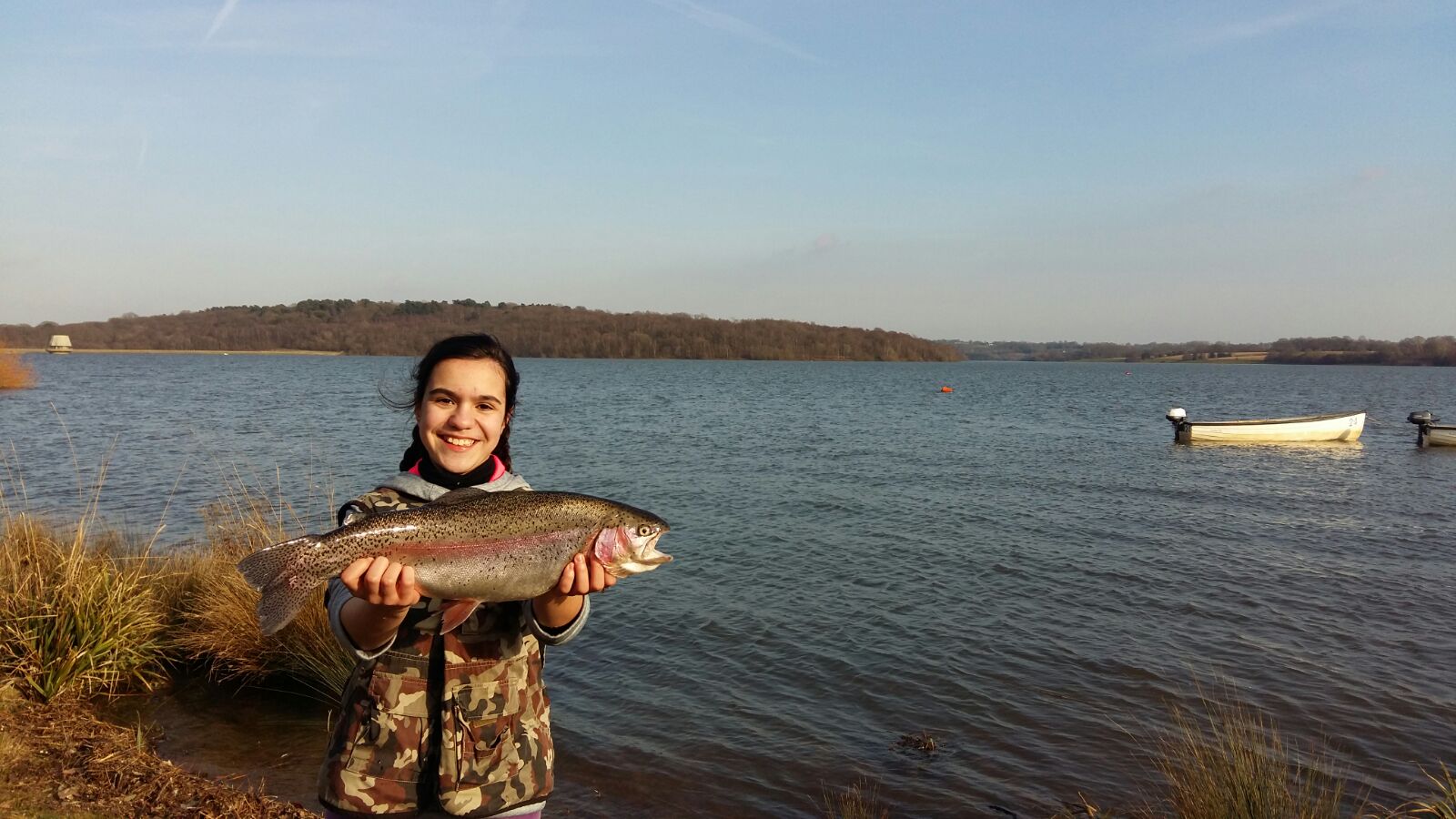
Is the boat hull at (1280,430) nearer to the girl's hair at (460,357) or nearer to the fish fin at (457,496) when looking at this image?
the girl's hair at (460,357)

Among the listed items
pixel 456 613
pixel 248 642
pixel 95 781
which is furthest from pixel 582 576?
pixel 248 642

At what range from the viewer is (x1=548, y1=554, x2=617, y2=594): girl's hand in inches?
132

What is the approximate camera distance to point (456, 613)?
3256mm

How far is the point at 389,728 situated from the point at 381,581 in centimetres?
65

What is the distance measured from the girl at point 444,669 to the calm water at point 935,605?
494cm

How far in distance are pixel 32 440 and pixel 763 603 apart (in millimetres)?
29031

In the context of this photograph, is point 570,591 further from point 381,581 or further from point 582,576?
point 381,581

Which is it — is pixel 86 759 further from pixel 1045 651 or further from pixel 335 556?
pixel 1045 651

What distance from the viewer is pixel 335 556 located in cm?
320

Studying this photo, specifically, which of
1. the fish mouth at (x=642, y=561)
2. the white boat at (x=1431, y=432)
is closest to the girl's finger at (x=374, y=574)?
the fish mouth at (x=642, y=561)

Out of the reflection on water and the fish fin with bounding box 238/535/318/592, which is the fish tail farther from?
the reflection on water

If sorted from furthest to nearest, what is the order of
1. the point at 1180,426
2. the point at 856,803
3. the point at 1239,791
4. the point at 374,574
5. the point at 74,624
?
1. the point at 1180,426
2. the point at 74,624
3. the point at 856,803
4. the point at 1239,791
5. the point at 374,574

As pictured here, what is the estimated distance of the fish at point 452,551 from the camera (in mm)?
3211

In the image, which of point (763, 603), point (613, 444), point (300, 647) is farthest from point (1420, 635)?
point (613, 444)
